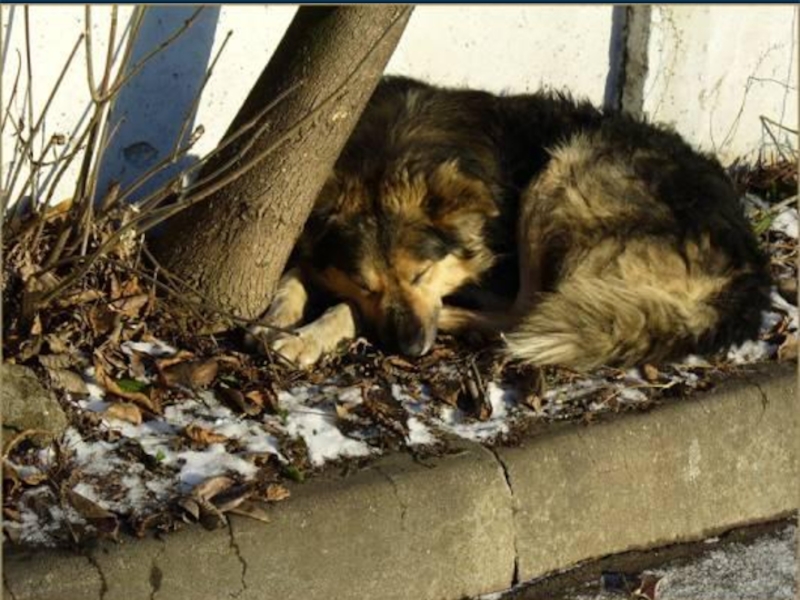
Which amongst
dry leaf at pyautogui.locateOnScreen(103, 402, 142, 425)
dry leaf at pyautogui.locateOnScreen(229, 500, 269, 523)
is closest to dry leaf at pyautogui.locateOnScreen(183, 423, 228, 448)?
dry leaf at pyautogui.locateOnScreen(103, 402, 142, 425)

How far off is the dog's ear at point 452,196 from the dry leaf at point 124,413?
1.70 m

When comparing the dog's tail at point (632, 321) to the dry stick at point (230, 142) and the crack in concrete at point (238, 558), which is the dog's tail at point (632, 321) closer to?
the dry stick at point (230, 142)

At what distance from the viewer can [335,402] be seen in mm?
4930

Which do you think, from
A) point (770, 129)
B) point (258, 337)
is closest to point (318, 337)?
point (258, 337)

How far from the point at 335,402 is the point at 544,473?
0.73 m

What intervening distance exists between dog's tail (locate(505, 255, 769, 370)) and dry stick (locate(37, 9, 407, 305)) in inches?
Result: 44.1

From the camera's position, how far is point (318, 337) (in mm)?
5398

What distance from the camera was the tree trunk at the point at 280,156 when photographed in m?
5.03

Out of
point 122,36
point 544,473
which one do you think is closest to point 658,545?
point 544,473

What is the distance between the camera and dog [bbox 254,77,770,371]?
5.47 meters

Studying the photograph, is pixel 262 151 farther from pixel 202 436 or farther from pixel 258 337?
pixel 202 436

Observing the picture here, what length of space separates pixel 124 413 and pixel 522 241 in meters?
2.04

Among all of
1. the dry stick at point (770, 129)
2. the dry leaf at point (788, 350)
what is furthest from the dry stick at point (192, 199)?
the dry stick at point (770, 129)

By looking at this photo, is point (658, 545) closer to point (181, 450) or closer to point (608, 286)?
point (608, 286)
